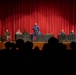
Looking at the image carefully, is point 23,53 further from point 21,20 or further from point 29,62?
point 21,20

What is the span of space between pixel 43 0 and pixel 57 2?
1066mm

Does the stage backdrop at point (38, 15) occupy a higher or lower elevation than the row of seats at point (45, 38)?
higher

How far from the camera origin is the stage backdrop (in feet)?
51.9

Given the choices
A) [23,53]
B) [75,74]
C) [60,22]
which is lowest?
[75,74]

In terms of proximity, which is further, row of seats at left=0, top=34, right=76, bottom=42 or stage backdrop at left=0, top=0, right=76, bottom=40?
stage backdrop at left=0, top=0, right=76, bottom=40

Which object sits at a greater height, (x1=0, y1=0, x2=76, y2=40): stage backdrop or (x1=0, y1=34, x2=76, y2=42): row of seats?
(x1=0, y1=0, x2=76, y2=40): stage backdrop

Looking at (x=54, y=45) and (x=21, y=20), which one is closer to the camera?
(x=54, y=45)

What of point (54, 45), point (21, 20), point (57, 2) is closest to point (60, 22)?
point (57, 2)

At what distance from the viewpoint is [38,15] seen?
1606 centimetres

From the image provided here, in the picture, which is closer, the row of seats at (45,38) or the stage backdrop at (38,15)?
the row of seats at (45,38)

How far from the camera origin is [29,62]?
222 centimetres

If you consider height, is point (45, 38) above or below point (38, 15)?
below

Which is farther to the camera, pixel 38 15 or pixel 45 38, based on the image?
pixel 38 15

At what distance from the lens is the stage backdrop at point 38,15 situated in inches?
623
